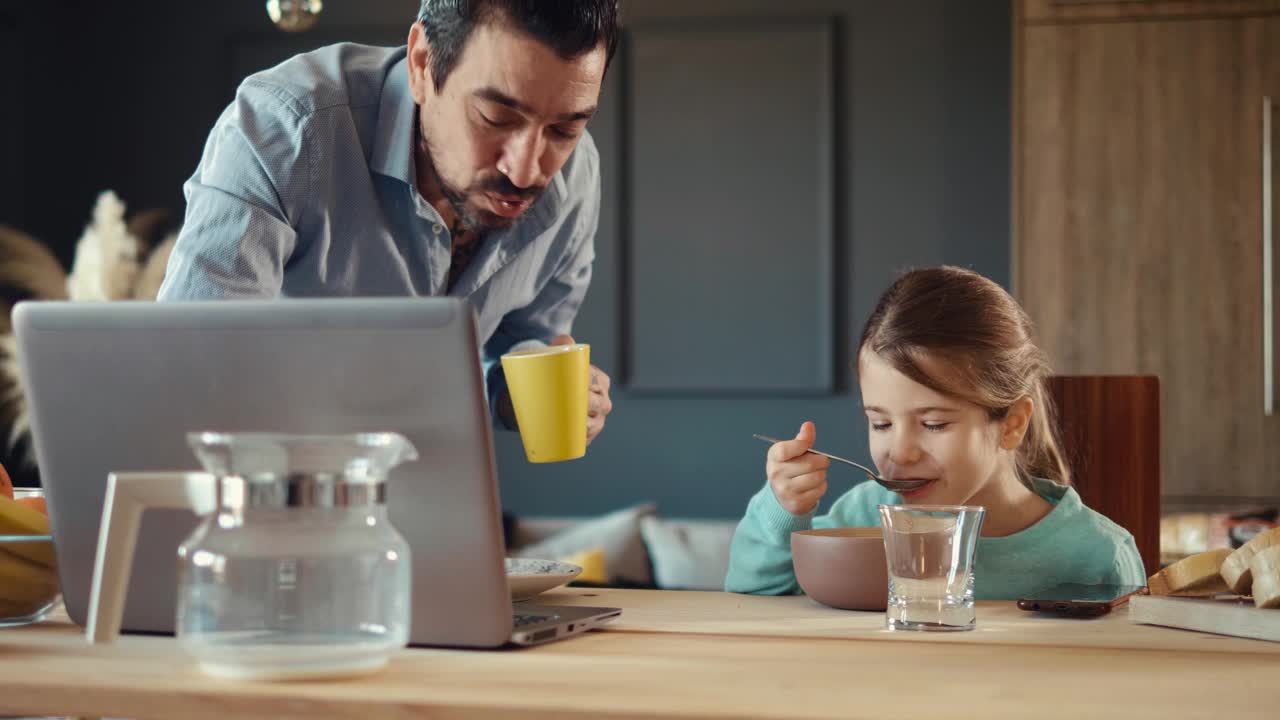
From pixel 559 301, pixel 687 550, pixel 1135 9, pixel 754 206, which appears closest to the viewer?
pixel 559 301

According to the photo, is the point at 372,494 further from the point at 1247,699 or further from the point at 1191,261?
the point at 1191,261

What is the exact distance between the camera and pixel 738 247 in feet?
14.0

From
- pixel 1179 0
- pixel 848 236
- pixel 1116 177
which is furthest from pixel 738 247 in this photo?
pixel 1179 0

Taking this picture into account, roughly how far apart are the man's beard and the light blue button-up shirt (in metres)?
0.03

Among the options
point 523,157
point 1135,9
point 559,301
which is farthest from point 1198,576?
point 1135,9

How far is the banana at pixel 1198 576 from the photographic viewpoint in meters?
1.07

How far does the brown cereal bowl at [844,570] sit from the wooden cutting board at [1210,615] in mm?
202

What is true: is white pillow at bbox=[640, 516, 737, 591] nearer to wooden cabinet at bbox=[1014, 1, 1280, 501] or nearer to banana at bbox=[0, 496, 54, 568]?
wooden cabinet at bbox=[1014, 1, 1280, 501]

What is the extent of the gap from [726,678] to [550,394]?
0.38 m

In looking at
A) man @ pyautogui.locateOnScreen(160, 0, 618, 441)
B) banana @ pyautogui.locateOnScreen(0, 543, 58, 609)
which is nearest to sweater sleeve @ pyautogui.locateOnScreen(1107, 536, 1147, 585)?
man @ pyautogui.locateOnScreen(160, 0, 618, 441)

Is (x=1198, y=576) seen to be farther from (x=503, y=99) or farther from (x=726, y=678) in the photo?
(x=503, y=99)

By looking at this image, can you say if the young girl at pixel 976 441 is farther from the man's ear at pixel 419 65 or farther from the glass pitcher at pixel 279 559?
the glass pitcher at pixel 279 559

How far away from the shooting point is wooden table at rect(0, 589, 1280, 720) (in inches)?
28.4

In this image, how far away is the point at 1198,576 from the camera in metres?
1.08
